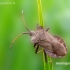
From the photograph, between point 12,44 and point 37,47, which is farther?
point 12,44

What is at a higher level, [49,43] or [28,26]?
[28,26]

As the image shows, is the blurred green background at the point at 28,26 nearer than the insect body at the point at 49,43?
No

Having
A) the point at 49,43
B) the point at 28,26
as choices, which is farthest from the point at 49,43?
the point at 28,26

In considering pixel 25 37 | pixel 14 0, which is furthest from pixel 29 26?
pixel 14 0

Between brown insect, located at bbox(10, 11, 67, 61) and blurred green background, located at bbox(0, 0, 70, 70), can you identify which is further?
blurred green background, located at bbox(0, 0, 70, 70)

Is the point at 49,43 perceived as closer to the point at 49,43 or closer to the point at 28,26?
the point at 49,43

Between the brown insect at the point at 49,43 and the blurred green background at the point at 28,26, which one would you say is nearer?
the brown insect at the point at 49,43

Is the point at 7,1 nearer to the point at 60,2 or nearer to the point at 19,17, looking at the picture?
the point at 19,17

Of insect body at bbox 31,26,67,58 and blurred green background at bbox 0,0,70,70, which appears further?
blurred green background at bbox 0,0,70,70
